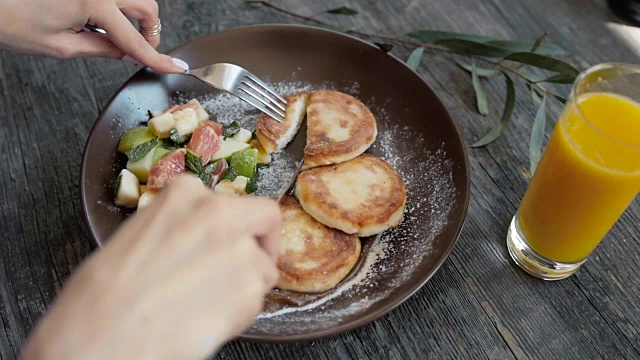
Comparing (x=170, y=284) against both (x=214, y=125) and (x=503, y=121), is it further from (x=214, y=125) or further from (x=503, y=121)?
(x=503, y=121)

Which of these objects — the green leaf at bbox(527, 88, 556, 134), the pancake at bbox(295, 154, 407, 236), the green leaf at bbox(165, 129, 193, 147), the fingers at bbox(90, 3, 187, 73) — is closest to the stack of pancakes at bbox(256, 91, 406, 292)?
the pancake at bbox(295, 154, 407, 236)

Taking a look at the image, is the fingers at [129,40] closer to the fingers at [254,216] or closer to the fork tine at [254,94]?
the fork tine at [254,94]

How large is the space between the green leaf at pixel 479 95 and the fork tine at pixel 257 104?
0.66 metres

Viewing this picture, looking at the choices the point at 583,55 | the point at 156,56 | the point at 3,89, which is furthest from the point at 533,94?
the point at 3,89

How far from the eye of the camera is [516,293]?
1511 millimetres

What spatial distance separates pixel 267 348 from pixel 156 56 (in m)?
0.85

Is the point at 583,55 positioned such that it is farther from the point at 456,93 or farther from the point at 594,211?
the point at 594,211

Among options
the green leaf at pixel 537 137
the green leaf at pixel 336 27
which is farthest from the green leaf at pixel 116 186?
the green leaf at pixel 537 137

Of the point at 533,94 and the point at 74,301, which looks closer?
the point at 74,301

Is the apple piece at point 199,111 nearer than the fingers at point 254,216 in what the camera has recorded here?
No

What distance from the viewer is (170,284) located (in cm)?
84

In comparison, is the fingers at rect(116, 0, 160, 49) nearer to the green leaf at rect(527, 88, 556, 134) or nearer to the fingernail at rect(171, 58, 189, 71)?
the fingernail at rect(171, 58, 189, 71)

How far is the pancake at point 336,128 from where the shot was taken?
5.47ft

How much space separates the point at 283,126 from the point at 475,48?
2.48 ft
